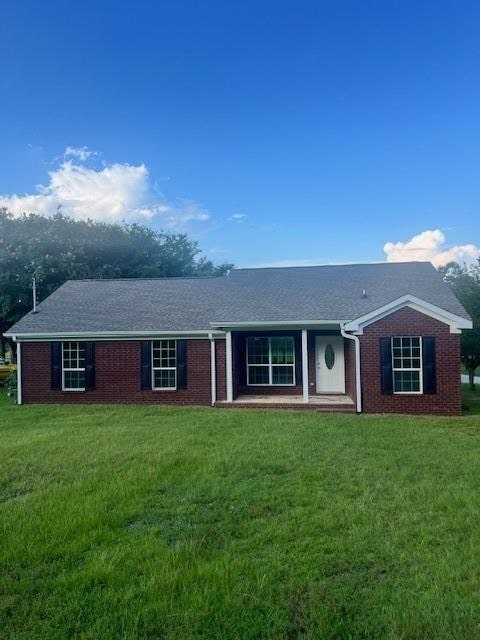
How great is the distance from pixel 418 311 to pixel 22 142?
15.0 meters

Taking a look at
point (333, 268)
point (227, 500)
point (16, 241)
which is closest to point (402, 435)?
point (227, 500)

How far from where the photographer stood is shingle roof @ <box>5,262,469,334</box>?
13.4 metres

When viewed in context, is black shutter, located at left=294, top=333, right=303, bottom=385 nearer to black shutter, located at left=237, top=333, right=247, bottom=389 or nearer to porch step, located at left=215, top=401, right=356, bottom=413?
black shutter, located at left=237, top=333, right=247, bottom=389

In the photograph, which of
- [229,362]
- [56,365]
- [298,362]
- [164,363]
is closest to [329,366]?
[298,362]

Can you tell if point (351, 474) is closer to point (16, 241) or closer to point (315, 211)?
point (315, 211)

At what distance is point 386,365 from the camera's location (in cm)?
1167

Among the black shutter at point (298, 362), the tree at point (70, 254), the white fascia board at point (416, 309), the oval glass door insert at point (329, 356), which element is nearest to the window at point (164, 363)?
the black shutter at point (298, 362)

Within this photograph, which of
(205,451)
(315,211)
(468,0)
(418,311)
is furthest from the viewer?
(315,211)

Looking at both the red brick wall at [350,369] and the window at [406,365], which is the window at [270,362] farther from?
the window at [406,365]

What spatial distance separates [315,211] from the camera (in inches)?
764

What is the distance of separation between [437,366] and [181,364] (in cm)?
724

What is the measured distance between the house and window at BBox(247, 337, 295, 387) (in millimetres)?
33

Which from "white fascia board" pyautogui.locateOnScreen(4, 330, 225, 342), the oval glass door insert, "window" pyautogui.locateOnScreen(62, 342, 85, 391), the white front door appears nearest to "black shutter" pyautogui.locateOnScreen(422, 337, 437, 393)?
the white front door

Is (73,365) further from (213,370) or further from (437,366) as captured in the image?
(437,366)
